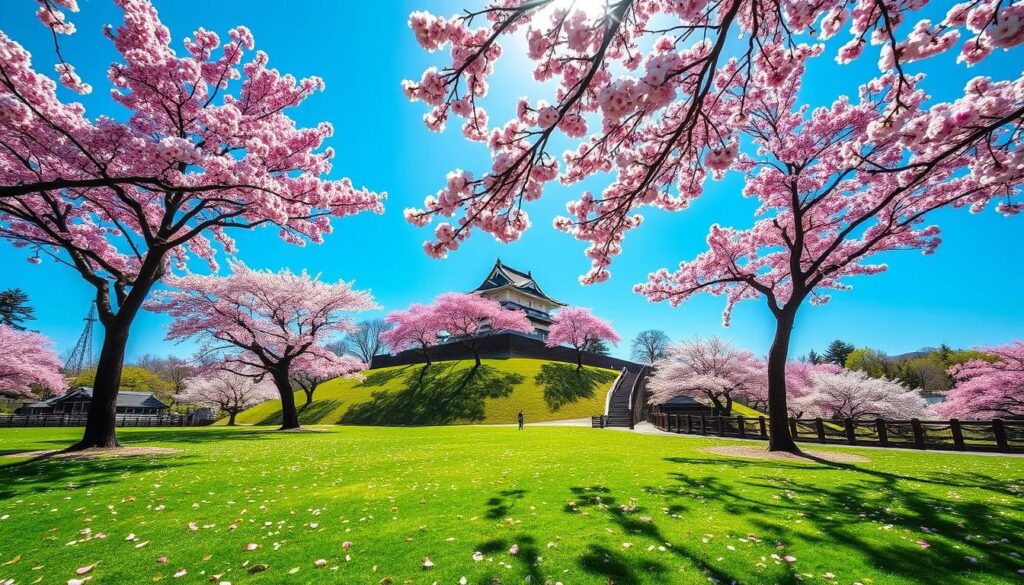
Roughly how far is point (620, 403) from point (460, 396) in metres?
13.1

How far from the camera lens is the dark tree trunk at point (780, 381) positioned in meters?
11.7

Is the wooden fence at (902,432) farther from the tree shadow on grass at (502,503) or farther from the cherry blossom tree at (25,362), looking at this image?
the cherry blossom tree at (25,362)

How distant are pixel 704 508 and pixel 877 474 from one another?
588 cm

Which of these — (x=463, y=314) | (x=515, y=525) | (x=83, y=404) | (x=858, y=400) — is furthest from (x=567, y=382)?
(x=83, y=404)

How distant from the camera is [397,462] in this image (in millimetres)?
9594

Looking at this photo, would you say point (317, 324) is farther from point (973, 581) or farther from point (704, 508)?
point (973, 581)

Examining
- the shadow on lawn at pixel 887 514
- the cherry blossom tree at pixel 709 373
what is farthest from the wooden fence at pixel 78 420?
the shadow on lawn at pixel 887 514

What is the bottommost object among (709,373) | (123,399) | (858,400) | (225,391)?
(123,399)

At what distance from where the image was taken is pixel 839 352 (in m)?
63.9

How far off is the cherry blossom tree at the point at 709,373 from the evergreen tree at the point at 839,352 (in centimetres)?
4815

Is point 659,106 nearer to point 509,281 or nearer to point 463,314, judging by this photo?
point 463,314

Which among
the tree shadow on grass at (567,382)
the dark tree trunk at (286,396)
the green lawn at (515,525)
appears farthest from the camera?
the tree shadow on grass at (567,382)

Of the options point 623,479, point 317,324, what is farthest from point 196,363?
point 623,479

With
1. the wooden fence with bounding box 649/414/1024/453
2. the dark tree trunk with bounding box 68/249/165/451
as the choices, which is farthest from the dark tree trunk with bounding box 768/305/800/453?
the dark tree trunk with bounding box 68/249/165/451
